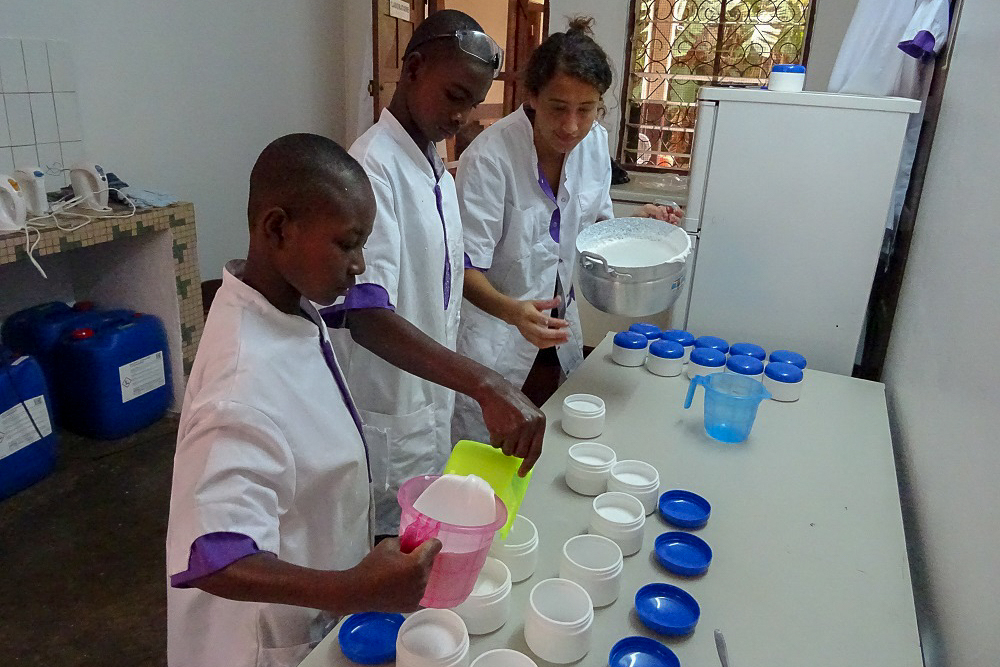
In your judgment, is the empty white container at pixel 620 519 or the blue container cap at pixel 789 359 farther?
the blue container cap at pixel 789 359

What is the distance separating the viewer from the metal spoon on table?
77cm

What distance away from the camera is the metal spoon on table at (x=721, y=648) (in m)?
0.77

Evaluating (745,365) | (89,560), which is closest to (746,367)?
(745,365)

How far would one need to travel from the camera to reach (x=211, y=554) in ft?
2.15

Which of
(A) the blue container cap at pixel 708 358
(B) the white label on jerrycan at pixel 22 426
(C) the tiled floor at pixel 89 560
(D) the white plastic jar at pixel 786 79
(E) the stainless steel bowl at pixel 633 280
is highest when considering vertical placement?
(D) the white plastic jar at pixel 786 79

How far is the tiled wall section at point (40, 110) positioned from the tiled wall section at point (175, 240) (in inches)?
18.2

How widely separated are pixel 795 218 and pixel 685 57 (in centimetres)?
181

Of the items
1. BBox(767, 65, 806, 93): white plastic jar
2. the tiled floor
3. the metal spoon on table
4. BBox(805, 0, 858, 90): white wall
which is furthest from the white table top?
BBox(805, 0, 858, 90): white wall

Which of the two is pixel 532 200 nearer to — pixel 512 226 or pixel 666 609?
pixel 512 226

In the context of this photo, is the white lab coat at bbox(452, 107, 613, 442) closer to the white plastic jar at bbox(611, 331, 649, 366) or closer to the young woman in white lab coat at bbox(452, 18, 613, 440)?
the young woman in white lab coat at bbox(452, 18, 613, 440)

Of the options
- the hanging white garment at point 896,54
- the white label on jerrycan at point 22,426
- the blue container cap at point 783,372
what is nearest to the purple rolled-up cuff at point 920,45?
the hanging white garment at point 896,54

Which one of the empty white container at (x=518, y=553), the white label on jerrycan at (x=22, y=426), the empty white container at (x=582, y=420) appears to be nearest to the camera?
the empty white container at (x=518, y=553)

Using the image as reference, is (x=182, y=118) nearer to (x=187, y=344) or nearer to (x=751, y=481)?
(x=187, y=344)

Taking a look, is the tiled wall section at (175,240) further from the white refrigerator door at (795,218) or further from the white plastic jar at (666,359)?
the white refrigerator door at (795,218)
